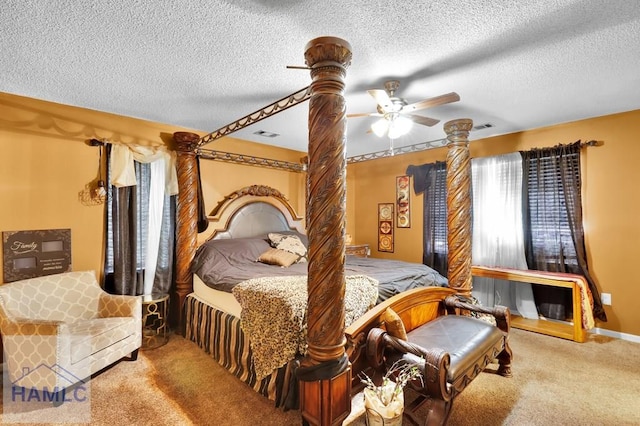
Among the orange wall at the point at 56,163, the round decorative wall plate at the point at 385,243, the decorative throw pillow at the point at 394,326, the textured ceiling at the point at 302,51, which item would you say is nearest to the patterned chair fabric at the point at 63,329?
the orange wall at the point at 56,163

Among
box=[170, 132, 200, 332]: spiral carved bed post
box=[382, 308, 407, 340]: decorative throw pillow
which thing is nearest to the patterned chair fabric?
box=[170, 132, 200, 332]: spiral carved bed post

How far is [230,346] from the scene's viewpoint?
2381 millimetres

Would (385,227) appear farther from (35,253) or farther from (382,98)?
(35,253)

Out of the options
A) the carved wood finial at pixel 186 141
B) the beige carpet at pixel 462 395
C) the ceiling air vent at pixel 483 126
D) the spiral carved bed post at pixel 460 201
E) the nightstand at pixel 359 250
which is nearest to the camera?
the beige carpet at pixel 462 395

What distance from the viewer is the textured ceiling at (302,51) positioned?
5.14 ft

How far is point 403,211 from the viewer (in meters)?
4.87

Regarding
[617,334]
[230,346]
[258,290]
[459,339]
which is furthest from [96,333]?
[617,334]

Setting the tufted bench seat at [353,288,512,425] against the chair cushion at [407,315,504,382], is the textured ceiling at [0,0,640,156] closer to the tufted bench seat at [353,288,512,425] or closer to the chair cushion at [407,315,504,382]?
the tufted bench seat at [353,288,512,425]

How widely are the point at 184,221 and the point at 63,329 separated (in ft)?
4.86

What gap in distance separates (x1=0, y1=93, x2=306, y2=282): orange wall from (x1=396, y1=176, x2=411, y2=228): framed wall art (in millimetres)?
3661

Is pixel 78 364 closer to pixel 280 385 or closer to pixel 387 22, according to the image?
pixel 280 385

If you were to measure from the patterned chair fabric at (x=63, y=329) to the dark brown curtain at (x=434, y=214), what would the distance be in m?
3.85

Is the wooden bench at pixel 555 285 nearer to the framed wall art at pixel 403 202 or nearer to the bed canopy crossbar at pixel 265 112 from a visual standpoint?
the framed wall art at pixel 403 202

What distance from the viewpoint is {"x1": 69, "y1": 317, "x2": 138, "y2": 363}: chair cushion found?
210cm
